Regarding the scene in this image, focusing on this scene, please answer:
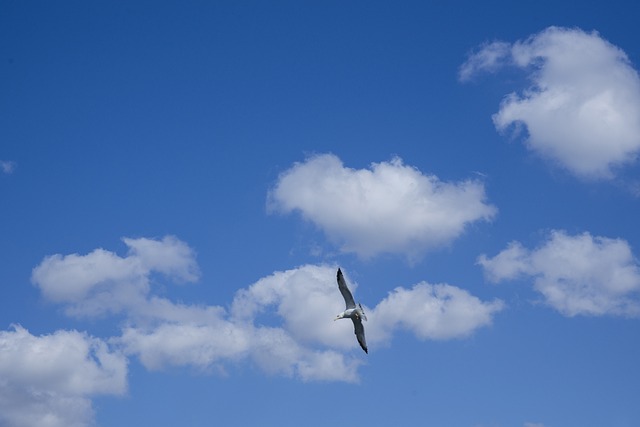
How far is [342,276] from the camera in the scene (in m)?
144

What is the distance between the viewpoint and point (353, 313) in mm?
149375

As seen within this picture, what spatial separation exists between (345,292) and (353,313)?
14.4 ft

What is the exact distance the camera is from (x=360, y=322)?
151 metres

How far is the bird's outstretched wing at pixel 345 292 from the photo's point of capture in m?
145

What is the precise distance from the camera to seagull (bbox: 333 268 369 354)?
5792 inches

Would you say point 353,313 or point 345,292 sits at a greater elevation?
point 345,292

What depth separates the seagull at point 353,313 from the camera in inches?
5792

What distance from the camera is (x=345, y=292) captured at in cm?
14750

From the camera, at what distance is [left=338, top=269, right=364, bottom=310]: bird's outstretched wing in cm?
14511

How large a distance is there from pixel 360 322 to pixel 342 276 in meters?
10.9
